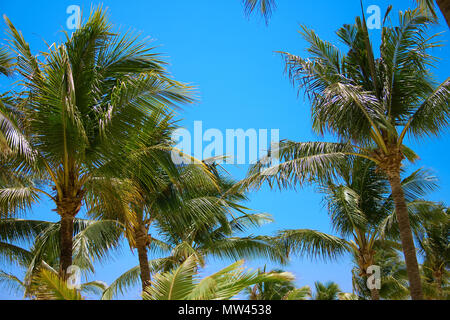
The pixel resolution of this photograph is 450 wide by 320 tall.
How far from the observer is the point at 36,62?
7.48 m

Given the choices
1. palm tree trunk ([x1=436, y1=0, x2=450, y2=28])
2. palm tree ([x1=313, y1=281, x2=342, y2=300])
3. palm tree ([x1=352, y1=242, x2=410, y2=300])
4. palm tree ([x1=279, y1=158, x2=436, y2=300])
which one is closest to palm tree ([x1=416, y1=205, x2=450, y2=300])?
palm tree ([x1=352, y1=242, x2=410, y2=300])

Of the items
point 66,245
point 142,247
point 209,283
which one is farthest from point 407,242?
point 142,247

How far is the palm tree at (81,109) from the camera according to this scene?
707 cm

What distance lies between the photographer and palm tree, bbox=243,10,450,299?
976 centimetres

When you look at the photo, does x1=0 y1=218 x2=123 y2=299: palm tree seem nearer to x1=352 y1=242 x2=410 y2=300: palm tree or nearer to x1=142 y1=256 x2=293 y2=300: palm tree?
x1=142 y1=256 x2=293 y2=300: palm tree

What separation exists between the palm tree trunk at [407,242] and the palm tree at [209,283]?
5.38 m

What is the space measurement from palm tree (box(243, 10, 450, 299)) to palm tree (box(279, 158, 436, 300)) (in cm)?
217

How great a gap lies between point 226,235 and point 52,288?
11.6 meters

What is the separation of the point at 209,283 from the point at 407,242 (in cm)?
623

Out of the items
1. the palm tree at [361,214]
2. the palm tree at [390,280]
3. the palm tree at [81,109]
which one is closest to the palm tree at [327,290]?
the palm tree at [390,280]

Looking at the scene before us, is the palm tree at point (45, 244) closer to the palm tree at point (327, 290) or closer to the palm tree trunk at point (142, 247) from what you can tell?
the palm tree trunk at point (142, 247)
